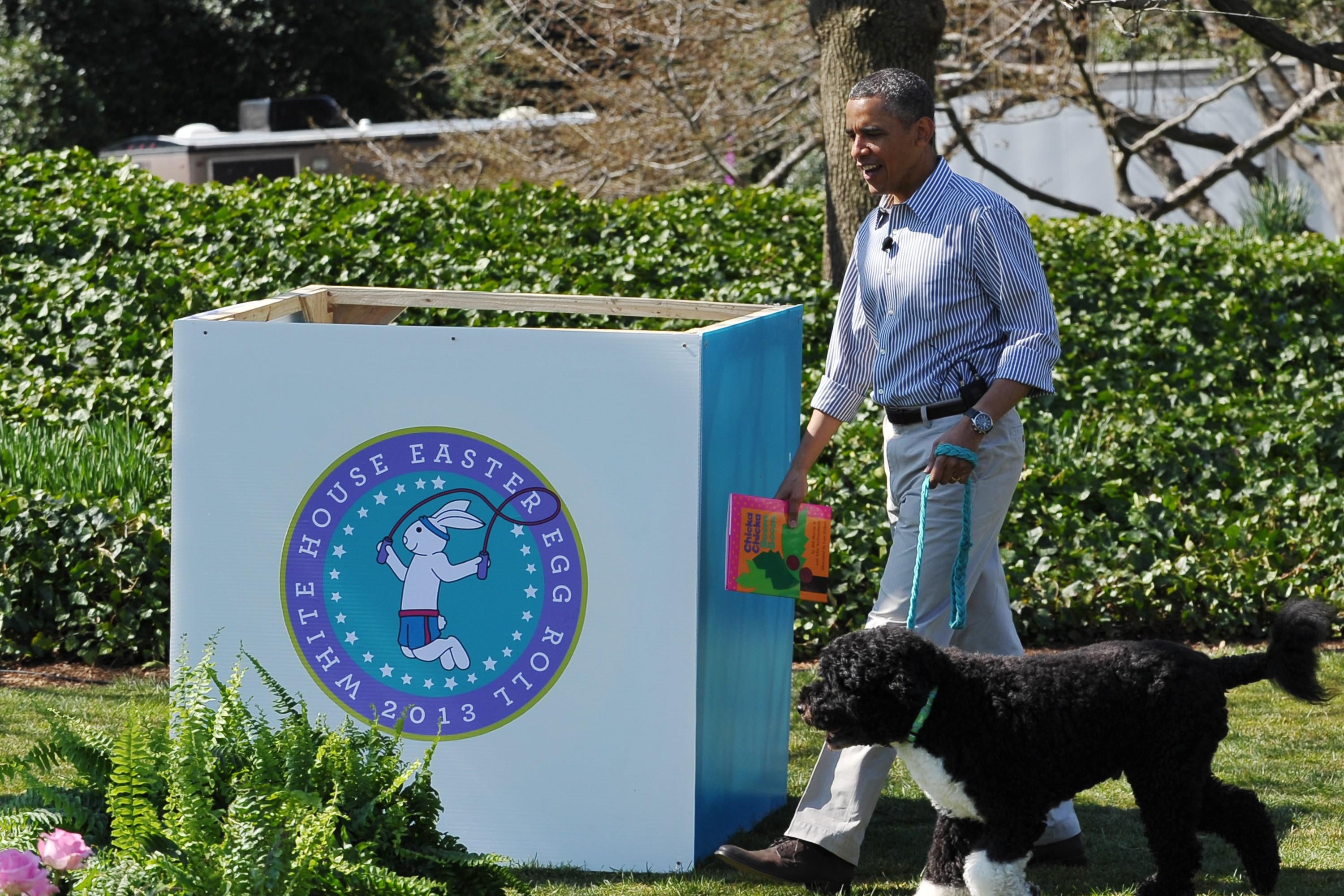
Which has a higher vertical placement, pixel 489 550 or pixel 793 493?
pixel 793 493

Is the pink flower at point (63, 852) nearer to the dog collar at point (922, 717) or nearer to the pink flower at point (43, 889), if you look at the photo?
the pink flower at point (43, 889)

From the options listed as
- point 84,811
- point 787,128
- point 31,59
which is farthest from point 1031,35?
point 31,59

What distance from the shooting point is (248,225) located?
8.58 meters

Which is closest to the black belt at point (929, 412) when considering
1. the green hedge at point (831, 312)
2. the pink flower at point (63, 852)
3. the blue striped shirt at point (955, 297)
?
the blue striped shirt at point (955, 297)

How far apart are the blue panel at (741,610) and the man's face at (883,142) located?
1.80ft

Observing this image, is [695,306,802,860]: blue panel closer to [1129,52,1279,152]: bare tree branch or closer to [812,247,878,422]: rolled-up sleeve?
[812,247,878,422]: rolled-up sleeve

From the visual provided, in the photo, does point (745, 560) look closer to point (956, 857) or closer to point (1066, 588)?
point (956, 857)

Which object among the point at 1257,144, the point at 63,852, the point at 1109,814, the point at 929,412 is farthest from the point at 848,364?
the point at 1257,144

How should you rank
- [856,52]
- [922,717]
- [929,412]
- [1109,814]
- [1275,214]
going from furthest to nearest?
[1275,214]
[856,52]
[1109,814]
[929,412]
[922,717]

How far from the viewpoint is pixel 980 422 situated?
333 centimetres

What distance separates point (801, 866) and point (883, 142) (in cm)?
181

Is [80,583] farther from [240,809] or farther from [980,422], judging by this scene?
[980,422]

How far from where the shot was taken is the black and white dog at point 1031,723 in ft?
9.85

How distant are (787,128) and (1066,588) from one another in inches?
283
